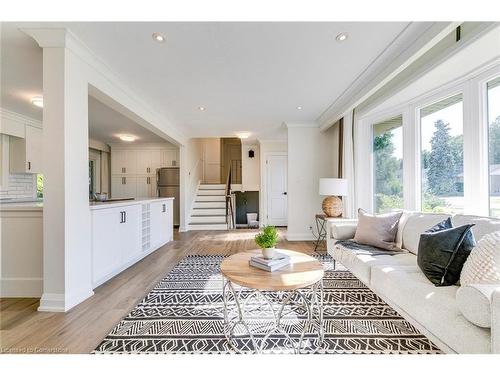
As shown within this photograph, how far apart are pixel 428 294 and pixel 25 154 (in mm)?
6313

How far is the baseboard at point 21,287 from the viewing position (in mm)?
2369

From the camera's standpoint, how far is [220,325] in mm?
1832

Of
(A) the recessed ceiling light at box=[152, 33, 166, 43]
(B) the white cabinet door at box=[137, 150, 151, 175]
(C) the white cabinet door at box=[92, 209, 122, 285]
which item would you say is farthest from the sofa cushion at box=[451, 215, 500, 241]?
(B) the white cabinet door at box=[137, 150, 151, 175]

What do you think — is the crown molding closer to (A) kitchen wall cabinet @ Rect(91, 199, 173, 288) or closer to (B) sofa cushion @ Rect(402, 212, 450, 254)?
(A) kitchen wall cabinet @ Rect(91, 199, 173, 288)

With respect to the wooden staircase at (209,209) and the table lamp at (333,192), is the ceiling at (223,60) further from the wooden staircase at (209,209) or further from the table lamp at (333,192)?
the wooden staircase at (209,209)

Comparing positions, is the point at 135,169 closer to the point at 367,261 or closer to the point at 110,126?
the point at 110,126

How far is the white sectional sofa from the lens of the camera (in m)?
1.13

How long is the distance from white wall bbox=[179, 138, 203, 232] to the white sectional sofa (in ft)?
14.6

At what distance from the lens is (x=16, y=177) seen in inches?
178

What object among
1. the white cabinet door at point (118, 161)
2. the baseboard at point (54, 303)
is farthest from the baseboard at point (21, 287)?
the white cabinet door at point (118, 161)

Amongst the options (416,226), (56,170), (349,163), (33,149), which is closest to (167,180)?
(33,149)

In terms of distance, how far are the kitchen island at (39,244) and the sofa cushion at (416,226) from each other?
10.9 ft

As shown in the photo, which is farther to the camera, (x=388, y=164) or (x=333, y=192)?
(x=333, y=192)
